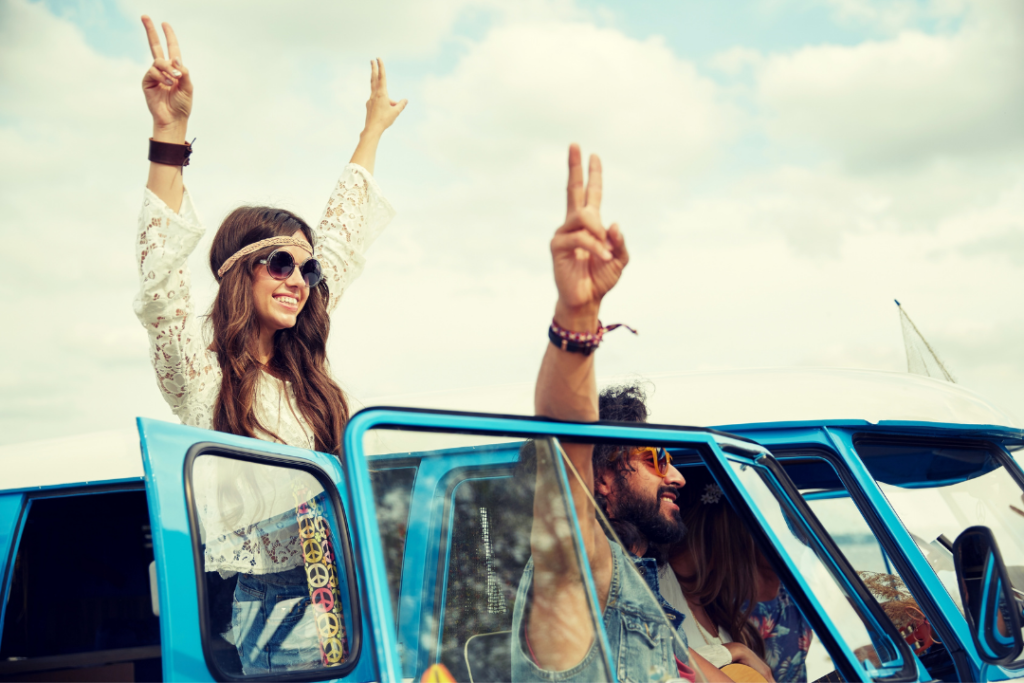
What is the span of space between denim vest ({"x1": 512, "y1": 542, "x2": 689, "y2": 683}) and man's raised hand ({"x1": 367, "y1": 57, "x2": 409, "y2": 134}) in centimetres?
210

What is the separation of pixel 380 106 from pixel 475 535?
209cm

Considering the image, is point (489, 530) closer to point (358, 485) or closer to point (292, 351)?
point (358, 485)

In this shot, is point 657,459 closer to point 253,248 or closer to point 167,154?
point 253,248

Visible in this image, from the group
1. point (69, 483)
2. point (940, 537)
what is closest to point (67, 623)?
point (69, 483)

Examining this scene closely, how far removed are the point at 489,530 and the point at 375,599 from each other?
0.33 meters

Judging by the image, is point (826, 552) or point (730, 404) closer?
point (826, 552)

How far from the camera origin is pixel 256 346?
2.22 metres

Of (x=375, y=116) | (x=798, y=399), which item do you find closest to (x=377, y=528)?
(x=798, y=399)

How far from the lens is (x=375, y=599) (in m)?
1.20

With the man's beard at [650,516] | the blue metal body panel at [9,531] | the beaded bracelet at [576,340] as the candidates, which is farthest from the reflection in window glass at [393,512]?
the blue metal body panel at [9,531]

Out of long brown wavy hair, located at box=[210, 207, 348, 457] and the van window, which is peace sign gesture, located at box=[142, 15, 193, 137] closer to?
long brown wavy hair, located at box=[210, 207, 348, 457]

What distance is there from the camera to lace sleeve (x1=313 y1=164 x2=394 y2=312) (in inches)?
108

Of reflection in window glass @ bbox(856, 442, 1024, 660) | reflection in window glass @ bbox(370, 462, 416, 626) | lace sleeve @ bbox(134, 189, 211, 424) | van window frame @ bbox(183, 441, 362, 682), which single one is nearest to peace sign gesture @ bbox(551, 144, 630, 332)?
reflection in window glass @ bbox(370, 462, 416, 626)

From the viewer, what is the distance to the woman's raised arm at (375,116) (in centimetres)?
295
